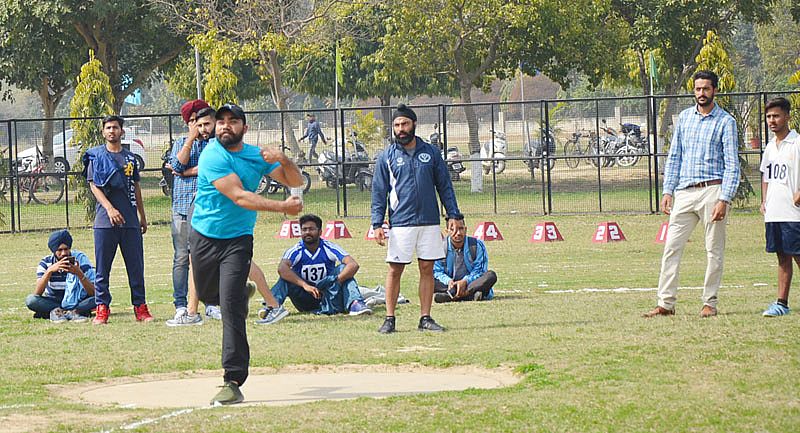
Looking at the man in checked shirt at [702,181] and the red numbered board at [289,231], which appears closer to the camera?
the man in checked shirt at [702,181]

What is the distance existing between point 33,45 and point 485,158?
19348 mm

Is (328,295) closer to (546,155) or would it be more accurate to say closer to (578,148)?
(546,155)

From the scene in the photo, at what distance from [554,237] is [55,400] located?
15.6m

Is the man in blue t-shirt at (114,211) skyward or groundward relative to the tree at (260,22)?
groundward

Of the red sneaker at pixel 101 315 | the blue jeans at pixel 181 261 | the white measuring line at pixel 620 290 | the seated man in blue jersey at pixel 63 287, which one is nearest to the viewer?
the blue jeans at pixel 181 261

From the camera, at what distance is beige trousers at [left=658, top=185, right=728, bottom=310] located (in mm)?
11469

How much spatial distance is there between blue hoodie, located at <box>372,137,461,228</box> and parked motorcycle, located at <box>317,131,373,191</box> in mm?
18556

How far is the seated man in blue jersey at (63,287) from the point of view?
13.4 m

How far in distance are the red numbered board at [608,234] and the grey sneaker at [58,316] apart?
11.8 m

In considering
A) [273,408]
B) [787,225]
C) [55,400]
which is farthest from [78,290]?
[787,225]

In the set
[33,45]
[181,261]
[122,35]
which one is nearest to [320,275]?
[181,261]

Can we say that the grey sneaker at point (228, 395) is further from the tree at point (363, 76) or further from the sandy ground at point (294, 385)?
the tree at point (363, 76)

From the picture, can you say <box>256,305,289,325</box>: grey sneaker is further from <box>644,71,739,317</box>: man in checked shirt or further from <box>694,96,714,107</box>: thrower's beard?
<box>694,96,714,107</box>: thrower's beard

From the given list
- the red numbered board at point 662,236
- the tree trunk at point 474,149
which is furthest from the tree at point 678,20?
the red numbered board at point 662,236
